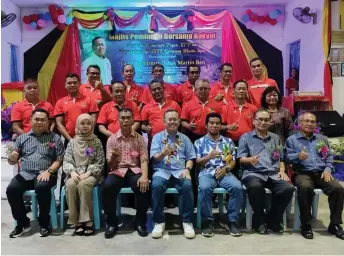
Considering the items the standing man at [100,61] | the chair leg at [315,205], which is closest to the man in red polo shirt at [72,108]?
the chair leg at [315,205]

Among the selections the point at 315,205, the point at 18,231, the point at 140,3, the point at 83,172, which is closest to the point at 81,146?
the point at 83,172

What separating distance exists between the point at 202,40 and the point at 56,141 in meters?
4.22

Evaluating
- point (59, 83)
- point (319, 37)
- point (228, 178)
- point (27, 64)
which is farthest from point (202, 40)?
point (228, 178)

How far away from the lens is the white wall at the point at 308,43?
19.1ft

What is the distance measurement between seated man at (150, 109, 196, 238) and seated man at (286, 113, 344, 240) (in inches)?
37.7

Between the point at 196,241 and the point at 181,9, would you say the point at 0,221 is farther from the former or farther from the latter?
the point at 181,9

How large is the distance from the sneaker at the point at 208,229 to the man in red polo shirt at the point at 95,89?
1715 millimetres

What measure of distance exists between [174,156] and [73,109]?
1.17 metres

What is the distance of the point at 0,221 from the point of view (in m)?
3.32

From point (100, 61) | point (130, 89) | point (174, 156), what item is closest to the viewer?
point (174, 156)

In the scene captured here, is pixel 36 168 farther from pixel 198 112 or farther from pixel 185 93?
pixel 185 93

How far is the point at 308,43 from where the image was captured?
615 cm

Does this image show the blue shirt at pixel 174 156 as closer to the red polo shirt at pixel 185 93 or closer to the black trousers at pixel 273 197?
the black trousers at pixel 273 197

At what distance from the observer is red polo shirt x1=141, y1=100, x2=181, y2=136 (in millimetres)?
3627
